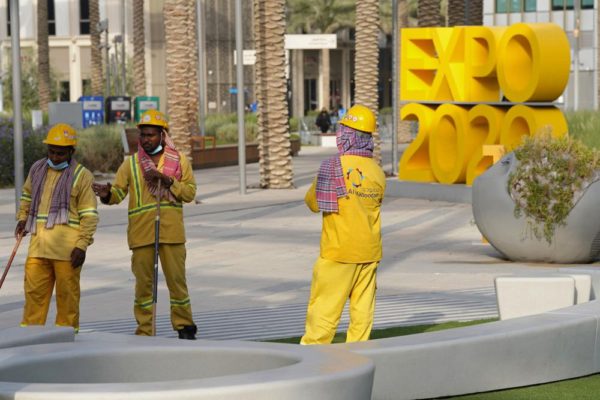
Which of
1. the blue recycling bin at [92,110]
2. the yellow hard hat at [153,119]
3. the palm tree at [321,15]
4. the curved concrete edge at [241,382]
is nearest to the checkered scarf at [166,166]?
the yellow hard hat at [153,119]

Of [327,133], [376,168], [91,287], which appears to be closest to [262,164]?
[91,287]

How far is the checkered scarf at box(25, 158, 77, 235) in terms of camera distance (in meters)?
9.48

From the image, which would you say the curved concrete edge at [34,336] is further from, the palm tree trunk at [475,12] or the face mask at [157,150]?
the palm tree trunk at [475,12]

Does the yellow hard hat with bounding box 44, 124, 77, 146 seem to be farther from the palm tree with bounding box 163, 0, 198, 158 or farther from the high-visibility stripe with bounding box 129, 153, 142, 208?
the palm tree with bounding box 163, 0, 198, 158

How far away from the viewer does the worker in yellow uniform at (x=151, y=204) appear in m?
9.62

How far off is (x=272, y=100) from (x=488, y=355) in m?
21.1

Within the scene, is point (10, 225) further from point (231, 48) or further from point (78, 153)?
point (231, 48)

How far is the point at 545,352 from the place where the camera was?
8164 mm

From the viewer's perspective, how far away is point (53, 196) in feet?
31.1

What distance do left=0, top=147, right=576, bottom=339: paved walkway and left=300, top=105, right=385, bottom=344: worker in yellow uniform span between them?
6.27 feet

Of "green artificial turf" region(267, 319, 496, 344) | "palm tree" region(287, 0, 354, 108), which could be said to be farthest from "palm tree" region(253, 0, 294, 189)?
"palm tree" region(287, 0, 354, 108)

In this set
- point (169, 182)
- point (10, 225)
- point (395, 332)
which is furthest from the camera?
point (10, 225)

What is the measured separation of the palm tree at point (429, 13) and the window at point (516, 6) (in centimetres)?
5067

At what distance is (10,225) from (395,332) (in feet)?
38.1
